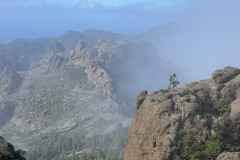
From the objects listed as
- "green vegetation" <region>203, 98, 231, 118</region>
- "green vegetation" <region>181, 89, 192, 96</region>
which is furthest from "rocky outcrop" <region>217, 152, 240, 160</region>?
"green vegetation" <region>181, 89, 192, 96</region>

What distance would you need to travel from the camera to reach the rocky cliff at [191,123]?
60.7m

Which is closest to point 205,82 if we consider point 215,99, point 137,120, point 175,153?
point 215,99

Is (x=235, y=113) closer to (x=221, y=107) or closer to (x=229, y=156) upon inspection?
(x=221, y=107)

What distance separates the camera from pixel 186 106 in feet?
222

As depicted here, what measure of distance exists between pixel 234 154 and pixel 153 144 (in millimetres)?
20467

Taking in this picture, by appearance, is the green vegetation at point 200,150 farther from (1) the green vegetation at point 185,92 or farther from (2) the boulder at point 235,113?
(1) the green vegetation at point 185,92

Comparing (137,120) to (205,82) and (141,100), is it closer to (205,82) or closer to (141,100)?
(141,100)

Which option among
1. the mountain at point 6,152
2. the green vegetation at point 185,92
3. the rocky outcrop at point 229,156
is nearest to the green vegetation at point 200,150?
the rocky outcrop at point 229,156

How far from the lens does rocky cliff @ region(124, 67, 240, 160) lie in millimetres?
60656

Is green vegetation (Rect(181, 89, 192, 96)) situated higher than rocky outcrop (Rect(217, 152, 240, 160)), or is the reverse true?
green vegetation (Rect(181, 89, 192, 96))

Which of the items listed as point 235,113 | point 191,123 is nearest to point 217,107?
point 235,113

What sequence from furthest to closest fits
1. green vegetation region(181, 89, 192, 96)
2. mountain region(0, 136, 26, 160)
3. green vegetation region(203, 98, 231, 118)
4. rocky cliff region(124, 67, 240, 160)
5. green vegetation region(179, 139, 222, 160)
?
green vegetation region(181, 89, 192, 96) < green vegetation region(203, 98, 231, 118) < rocky cliff region(124, 67, 240, 160) < green vegetation region(179, 139, 222, 160) < mountain region(0, 136, 26, 160)

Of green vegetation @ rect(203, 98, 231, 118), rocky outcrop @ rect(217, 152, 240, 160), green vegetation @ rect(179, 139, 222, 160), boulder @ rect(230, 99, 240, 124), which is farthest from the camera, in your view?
green vegetation @ rect(203, 98, 231, 118)

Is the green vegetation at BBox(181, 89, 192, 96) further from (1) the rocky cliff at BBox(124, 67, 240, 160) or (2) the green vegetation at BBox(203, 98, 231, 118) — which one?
(2) the green vegetation at BBox(203, 98, 231, 118)
